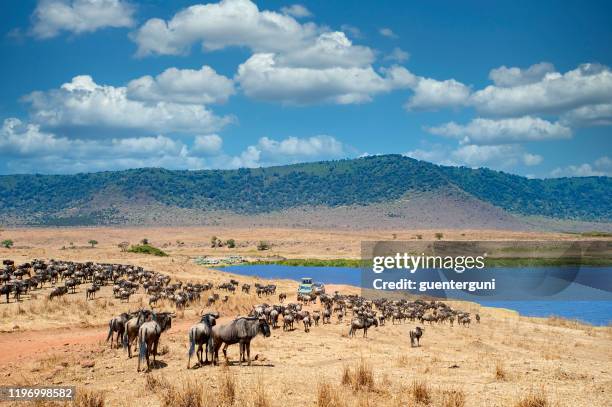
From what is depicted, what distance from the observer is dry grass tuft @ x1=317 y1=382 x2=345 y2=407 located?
12.4 metres

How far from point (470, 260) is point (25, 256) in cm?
6747

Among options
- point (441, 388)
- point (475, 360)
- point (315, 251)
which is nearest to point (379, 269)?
point (315, 251)

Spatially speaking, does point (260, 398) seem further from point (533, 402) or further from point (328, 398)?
point (533, 402)

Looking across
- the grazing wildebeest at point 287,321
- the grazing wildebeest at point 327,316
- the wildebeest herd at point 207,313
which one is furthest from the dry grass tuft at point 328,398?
the grazing wildebeest at point 327,316

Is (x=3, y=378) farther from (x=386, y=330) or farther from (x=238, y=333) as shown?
(x=386, y=330)

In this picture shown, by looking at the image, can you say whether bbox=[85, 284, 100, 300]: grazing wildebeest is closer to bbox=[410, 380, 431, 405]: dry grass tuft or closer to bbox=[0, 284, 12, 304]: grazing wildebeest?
bbox=[0, 284, 12, 304]: grazing wildebeest

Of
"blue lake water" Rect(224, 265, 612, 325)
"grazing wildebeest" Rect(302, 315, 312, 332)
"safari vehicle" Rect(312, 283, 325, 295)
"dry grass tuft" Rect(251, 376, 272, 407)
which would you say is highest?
"dry grass tuft" Rect(251, 376, 272, 407)

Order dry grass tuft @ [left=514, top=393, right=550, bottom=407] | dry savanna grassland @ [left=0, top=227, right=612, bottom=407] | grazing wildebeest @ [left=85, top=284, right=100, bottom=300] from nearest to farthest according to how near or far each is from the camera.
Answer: dry grass tuft @ [left=514, top=393, right=550, bottom=407] < dry savanna grassland @ [left=0, top=227, right=612, bottom=407] < grazing wildebeest @ [left=85, top=284, right=100, bottom=300]

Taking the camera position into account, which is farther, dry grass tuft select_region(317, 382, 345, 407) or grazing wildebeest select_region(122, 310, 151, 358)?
grazing wildebeest select_region(122, 310, 151, 358)

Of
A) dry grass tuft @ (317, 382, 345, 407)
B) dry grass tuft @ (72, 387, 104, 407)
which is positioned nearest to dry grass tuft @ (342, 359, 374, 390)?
dry grass tuft @ (317, 382, 345, 407)

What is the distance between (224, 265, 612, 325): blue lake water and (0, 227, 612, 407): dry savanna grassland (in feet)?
34.2

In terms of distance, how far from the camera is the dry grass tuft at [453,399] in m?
12.6

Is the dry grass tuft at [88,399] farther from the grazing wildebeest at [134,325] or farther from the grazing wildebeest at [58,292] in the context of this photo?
the grazing wildebeest at [58,292]

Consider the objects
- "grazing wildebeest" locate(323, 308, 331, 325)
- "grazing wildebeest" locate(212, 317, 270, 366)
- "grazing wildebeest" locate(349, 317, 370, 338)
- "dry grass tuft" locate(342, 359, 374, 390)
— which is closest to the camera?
"dry grass tuft" locate(342, 359, 374, 390)
